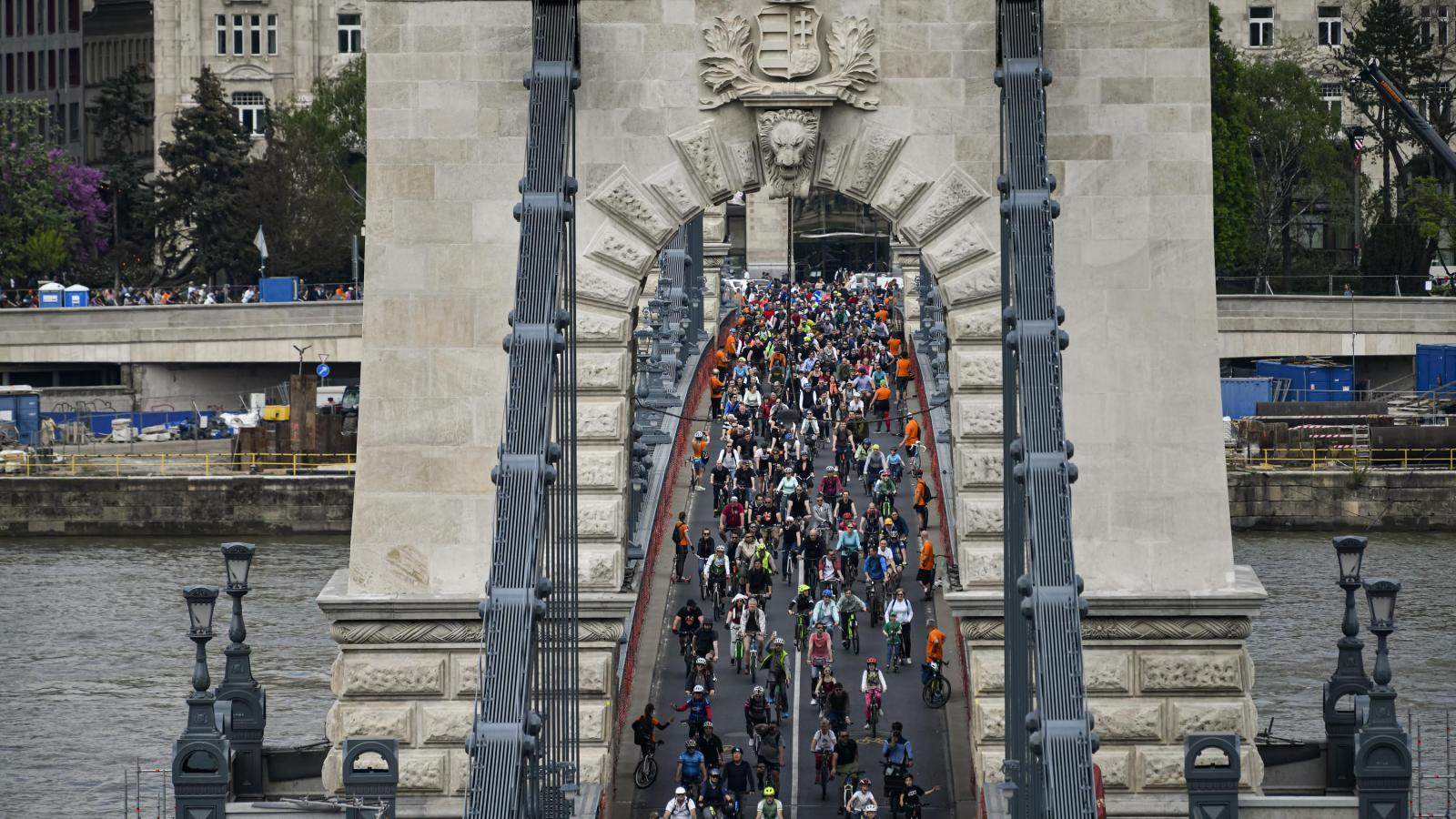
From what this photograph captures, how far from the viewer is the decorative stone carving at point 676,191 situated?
26734mm

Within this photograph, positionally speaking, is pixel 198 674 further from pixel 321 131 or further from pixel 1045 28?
pixel 321 131

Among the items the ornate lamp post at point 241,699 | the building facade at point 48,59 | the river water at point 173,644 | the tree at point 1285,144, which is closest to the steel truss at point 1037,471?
the ornate lamp post at point 241,699

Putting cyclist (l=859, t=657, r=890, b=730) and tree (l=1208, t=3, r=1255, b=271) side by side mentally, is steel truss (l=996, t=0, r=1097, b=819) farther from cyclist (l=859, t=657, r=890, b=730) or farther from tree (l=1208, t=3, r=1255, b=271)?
tree (l=1208, t=3, r=1255, b=271)

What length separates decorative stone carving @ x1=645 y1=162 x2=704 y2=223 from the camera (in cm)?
2673

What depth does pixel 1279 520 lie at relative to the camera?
8088cm

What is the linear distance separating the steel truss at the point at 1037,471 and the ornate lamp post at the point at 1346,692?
9271mm

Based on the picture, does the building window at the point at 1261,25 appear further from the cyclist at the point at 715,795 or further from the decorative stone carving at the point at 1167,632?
the decorative stone carving at the point at 1167,632

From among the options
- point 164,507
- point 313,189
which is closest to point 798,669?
point 164,507

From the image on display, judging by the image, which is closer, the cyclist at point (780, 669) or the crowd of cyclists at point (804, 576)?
the crowd of cyclists at point (804, 576)

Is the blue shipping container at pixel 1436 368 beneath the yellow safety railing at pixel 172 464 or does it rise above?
above

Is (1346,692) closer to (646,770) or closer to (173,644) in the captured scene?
(646,770)

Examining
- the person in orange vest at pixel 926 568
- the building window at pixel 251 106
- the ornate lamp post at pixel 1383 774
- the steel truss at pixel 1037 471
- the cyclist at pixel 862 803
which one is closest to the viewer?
the steel truss at pixel 1037 471

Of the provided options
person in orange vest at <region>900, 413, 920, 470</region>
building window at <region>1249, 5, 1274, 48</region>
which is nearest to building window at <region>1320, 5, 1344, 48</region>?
building window at <region>1249, 5, 1274, 48</region>

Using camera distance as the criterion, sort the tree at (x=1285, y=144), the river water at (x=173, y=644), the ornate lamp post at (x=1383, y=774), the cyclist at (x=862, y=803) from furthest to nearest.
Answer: the tree at (x=1285, y=144), the river water at (x=173, y=644), the cyclist at (x=862, y=803), the ornate lamp post at (x=1383, y=774)
